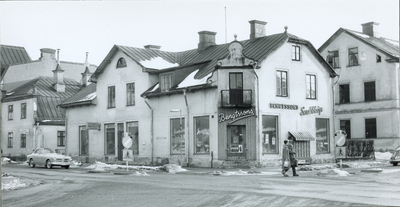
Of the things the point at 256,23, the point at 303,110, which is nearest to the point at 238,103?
the point at 303,110

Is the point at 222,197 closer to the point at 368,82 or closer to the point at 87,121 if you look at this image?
the point at 87,121

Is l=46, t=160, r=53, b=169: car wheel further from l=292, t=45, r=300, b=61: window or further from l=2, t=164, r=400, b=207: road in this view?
l=292, t=45, r=300, b=61: window

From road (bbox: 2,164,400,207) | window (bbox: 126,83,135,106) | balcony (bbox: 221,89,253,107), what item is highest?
window (bbox: 126,83,135,106)

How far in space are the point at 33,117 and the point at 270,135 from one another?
26.3 meters

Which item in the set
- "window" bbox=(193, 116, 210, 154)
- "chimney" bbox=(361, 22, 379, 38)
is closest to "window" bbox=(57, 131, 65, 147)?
"window" bbox=(193, 116, 210, 154)

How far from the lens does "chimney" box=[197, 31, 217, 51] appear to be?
3928 centimetres

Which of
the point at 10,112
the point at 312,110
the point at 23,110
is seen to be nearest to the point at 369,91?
the point at 312,110

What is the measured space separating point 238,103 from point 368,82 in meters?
18.8

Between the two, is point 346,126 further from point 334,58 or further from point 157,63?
point 157,63

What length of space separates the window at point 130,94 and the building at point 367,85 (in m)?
17.9

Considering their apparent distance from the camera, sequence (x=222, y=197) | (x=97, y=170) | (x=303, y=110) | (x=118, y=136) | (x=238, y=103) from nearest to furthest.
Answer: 1. (x=222, y=197)
2. (x=97, y=170)
3. (x=238, y=103)
4. (x=303, y=110)
5. (x=118, y=136)

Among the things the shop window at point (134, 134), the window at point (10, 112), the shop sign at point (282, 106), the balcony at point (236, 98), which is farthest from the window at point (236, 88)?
the window at point (10, 112)

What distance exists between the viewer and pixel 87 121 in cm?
4222

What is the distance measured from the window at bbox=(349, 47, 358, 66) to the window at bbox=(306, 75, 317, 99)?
36.9ft
